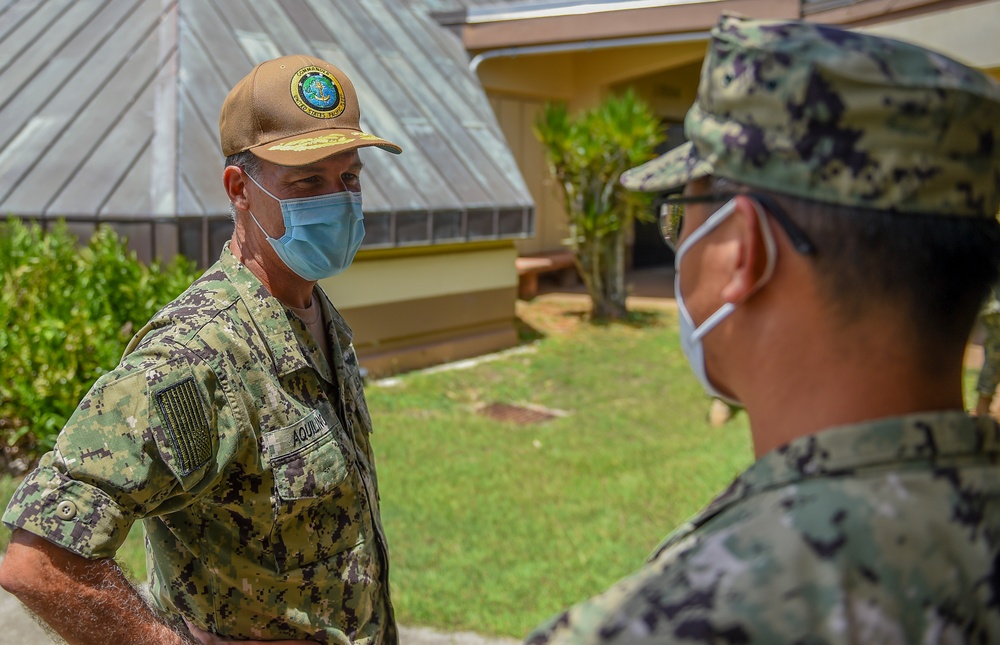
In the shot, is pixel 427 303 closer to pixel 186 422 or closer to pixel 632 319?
pixel 632 319

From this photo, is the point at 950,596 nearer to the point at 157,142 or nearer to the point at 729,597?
the point at 729,597

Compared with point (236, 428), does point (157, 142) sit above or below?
below

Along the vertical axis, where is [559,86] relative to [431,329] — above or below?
above

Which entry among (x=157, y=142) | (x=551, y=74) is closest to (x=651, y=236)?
(x=551, y=74)

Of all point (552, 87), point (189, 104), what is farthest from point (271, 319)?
point (552, 87)

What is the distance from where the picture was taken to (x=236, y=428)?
5.84ft

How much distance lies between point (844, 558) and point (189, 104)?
7.23 metres

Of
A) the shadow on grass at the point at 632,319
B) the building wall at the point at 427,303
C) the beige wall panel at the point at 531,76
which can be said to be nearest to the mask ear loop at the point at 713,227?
the building wall at the point at 427,303

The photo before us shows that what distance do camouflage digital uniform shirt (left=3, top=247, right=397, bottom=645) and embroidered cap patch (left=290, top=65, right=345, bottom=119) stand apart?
42 centimetres

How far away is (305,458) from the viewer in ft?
6.26

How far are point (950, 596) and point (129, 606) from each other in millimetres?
1409

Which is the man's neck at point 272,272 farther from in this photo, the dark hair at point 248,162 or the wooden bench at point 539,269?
the wooden bench at point 539,269

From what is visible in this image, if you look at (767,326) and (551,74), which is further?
(551,74)

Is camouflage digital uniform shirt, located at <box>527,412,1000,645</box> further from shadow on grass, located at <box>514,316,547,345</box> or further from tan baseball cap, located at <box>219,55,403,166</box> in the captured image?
shadow on grass, located at <box>514,316,547,345</box>
